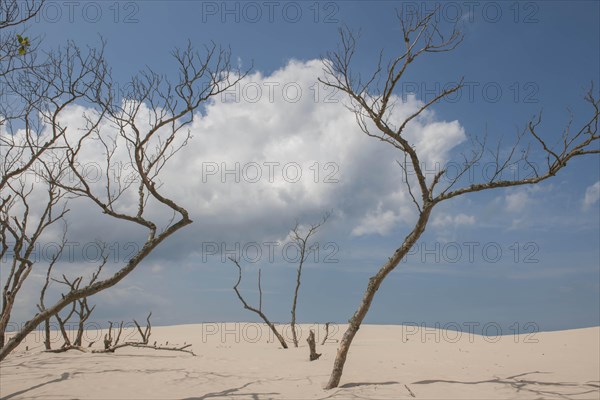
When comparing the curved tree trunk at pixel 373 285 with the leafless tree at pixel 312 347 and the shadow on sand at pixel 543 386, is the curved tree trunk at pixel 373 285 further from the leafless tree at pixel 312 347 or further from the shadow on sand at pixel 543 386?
the leafless tree at pixel 312 347

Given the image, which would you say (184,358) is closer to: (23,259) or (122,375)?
(122,375)

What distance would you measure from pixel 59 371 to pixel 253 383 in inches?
193

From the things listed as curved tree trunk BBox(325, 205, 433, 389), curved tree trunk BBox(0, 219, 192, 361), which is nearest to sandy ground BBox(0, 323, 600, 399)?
curved tree trunk BBox(325, 205, 433, 389)

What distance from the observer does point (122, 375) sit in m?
11.0

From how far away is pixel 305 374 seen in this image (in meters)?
11.3

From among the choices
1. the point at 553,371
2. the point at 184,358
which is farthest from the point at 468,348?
the point at 184,358

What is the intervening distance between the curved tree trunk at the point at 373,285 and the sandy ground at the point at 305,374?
53cm

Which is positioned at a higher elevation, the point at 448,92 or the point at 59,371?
the point at 448,92

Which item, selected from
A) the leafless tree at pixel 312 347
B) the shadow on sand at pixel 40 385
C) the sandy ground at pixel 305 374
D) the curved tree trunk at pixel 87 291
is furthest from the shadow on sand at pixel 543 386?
the shadow on sand at pixel 40 385

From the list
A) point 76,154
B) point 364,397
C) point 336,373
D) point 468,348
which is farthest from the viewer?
point 468,348

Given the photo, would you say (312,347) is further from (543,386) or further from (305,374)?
(543,386)

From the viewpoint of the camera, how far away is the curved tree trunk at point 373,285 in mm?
9703

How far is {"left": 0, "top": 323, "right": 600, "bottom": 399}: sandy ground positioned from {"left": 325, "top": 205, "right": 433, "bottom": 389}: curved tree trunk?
0.53 m

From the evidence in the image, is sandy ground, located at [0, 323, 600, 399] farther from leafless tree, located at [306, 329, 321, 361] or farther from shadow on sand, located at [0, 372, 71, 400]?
leafless tree, located at [306, 329, 321, 361]
